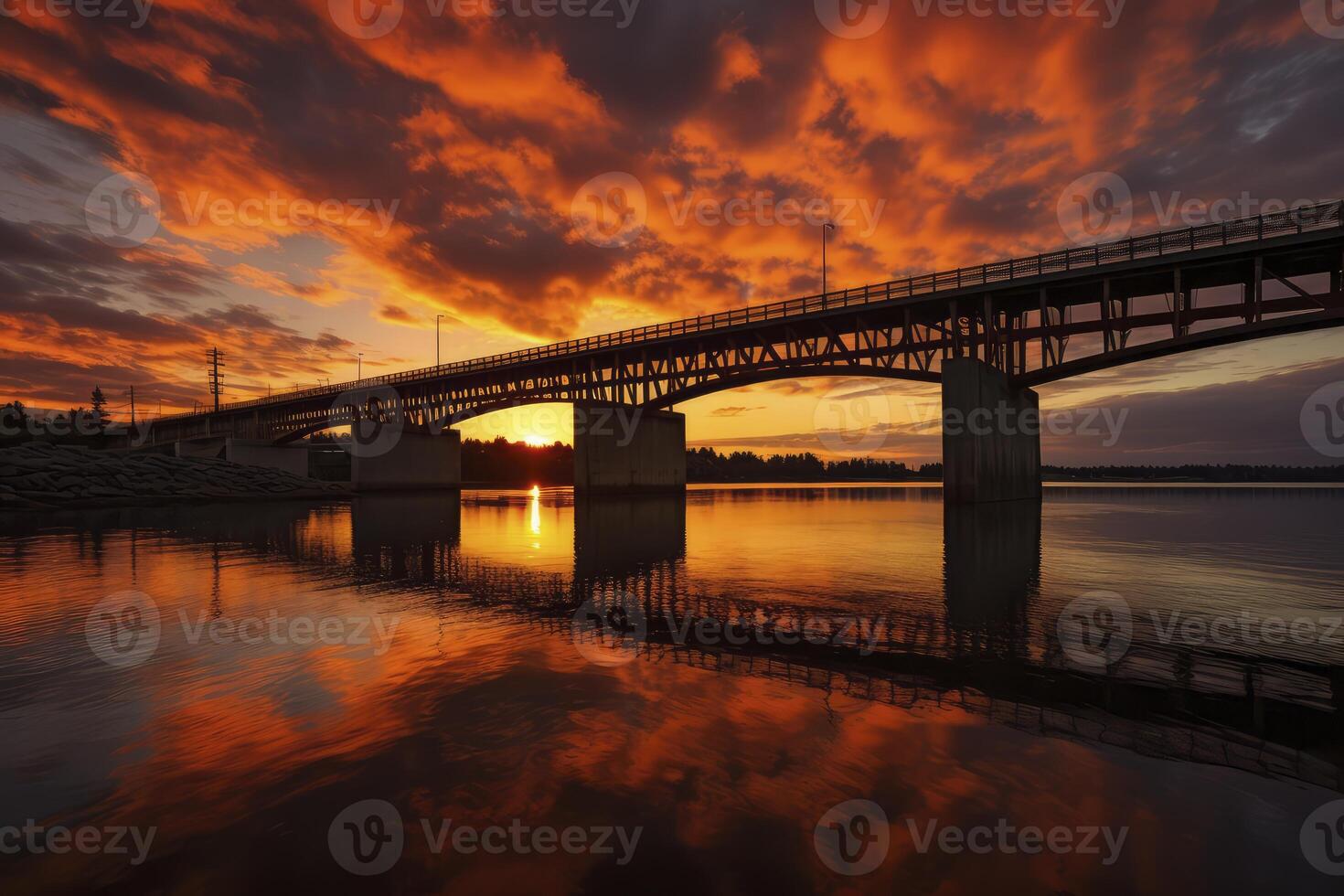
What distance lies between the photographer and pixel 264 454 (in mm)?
89312

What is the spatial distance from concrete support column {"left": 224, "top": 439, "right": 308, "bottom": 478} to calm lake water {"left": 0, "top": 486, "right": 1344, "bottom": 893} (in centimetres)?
9139

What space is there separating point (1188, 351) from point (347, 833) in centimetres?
4401

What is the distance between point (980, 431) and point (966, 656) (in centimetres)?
3145

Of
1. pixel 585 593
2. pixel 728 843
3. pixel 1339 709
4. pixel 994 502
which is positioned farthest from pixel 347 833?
pixel 994 502

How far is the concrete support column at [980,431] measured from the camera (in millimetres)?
33812

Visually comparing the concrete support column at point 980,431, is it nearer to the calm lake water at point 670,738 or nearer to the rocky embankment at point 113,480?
the calm lake water at point 670,738

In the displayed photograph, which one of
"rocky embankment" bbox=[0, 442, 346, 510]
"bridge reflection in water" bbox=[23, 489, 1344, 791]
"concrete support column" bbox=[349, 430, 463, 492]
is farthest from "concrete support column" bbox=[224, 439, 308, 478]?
"bridge reflection in water" bbox=[23, 489, 1344, 791]

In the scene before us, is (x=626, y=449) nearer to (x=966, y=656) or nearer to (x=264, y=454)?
(x=966, y=656)

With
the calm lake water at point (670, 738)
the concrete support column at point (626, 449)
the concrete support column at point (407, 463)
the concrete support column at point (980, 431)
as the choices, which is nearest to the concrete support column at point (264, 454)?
the concrete support column at point (407, 463)

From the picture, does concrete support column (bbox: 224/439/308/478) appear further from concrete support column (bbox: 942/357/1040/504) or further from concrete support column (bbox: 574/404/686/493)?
concrete support column (bbox: 942/357/1040/504)

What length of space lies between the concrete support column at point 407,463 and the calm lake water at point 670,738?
6332 centimetres

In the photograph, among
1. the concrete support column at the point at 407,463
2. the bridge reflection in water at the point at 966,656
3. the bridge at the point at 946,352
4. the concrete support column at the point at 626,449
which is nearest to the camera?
the bridge reflection in water at the point at 966,656

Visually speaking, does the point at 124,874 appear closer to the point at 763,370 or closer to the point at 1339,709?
the point at 1339,709

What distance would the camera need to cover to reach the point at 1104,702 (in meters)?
6.14
